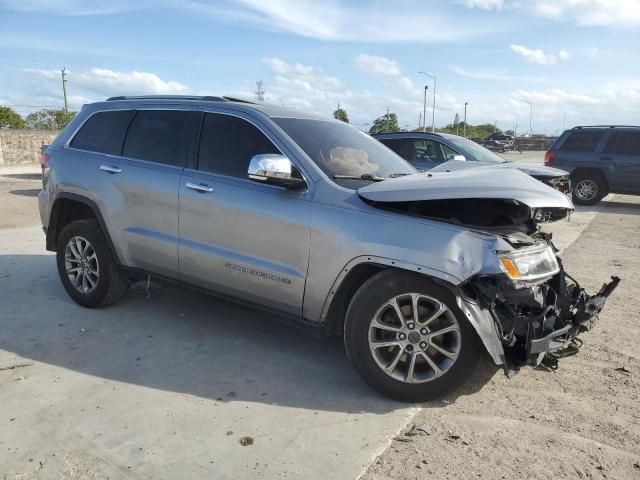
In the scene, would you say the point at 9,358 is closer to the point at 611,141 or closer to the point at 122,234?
the point at 122,234

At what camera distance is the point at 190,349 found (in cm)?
419

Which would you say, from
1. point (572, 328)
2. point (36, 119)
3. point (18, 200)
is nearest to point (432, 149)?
point (572, 328)

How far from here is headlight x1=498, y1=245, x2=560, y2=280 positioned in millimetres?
3131

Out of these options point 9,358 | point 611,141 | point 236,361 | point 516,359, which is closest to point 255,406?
point 236,361

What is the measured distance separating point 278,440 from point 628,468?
6.03 ft

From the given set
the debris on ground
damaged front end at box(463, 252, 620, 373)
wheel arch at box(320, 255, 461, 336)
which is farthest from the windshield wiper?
the debris on ground

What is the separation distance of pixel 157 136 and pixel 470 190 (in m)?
2.73

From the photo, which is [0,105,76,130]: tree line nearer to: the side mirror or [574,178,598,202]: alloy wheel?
[574,178,598,202]: alloy wheel

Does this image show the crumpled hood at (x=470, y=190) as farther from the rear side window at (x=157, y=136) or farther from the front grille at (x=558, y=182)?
the front grille at (x=558, y=182)

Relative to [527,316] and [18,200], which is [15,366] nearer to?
[527,316]

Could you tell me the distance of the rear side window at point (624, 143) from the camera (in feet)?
43.0

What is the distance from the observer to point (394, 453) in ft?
9.46

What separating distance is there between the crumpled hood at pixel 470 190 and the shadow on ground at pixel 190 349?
4.27 ft

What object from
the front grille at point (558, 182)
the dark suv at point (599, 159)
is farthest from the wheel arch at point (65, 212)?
the dark suv at point (599, 159)
